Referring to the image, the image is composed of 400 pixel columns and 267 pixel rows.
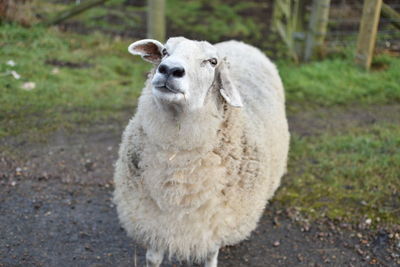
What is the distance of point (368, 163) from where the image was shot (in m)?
4.31

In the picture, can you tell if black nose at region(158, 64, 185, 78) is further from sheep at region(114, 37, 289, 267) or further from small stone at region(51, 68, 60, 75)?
small stone at region(51, 68, 60, 75)

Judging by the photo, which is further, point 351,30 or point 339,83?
point 351,30

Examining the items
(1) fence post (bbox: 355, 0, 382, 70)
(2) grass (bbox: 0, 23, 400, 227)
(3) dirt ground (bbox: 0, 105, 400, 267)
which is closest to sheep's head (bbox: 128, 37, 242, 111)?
(3) dirt ground (bbox: 0, 105, 400, 267)

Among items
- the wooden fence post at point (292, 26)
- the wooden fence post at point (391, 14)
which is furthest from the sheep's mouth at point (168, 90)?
the wooden fence post at point (391, 14)

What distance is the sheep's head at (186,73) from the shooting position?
215 cm

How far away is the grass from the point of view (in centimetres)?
393

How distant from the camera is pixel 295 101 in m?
5.57

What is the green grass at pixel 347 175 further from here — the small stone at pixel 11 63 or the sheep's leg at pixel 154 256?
the small stone at pixel 11 63

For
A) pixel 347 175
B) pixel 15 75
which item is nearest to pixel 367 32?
pixel 347 175

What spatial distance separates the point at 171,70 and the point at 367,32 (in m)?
4.59

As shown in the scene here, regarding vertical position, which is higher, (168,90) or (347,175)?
(168,90)

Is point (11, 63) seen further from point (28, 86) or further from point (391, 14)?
point (391, 14)

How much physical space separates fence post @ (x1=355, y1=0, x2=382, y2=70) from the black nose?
449 cm

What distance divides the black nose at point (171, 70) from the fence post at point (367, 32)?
4.49m
